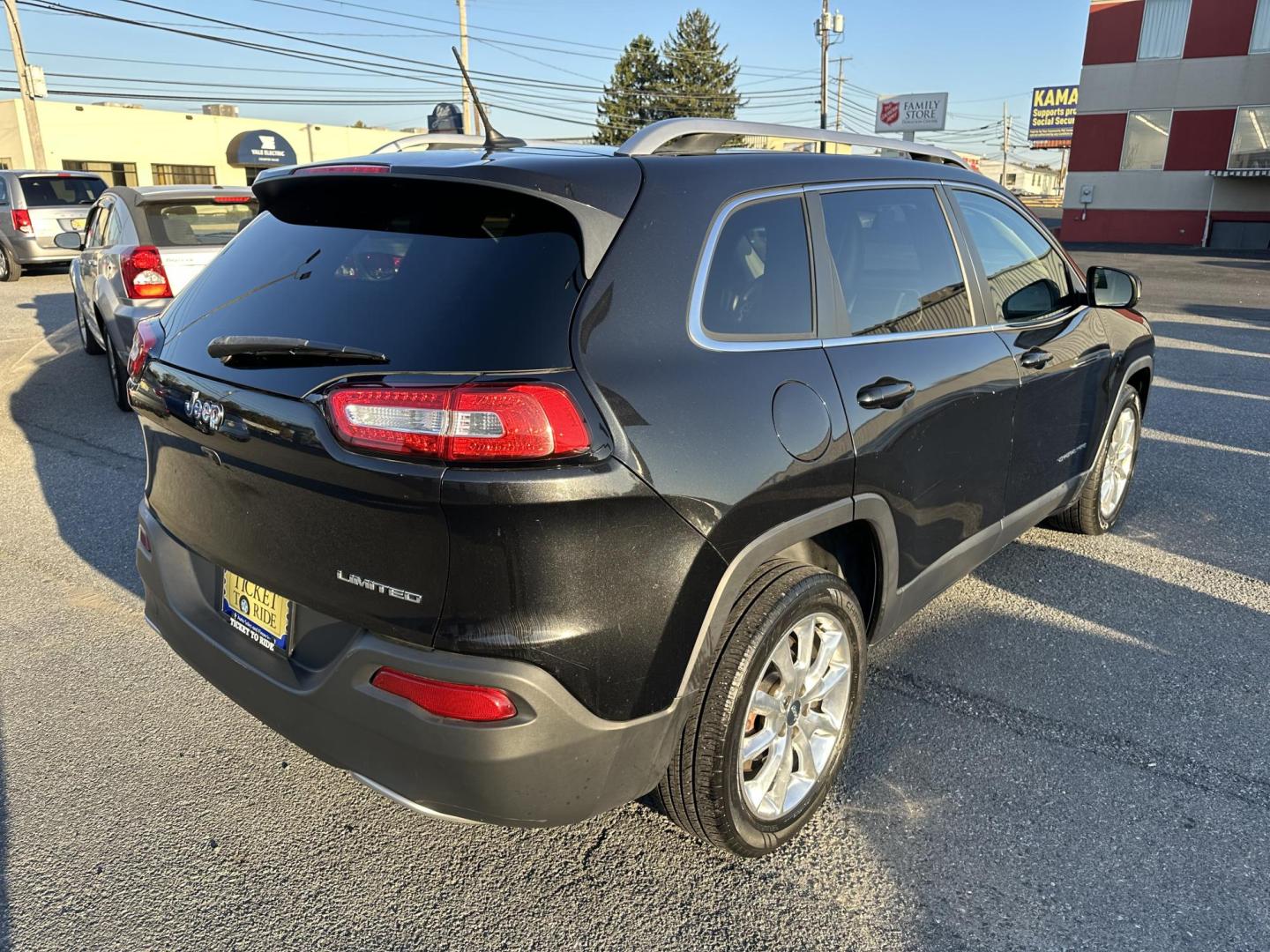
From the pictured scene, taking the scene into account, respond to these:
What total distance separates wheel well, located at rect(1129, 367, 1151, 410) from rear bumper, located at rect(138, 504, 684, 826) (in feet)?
12.2

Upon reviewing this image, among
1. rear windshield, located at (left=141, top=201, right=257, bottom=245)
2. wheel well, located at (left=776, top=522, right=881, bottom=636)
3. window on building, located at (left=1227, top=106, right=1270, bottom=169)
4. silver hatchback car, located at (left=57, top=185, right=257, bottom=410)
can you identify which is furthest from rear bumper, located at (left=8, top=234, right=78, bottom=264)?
window on building, located at (left=1227, top=106, right=1270, bottom=169)

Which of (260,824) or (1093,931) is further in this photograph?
(260,824)

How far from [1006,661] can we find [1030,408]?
3.20ft

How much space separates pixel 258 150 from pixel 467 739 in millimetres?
49264

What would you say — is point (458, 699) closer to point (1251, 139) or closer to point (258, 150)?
point (1251, 139)

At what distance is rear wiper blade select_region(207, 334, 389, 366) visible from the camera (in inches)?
82.9

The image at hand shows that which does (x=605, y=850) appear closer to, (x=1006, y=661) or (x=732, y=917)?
(x=732, y=917)

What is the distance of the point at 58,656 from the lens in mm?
3676

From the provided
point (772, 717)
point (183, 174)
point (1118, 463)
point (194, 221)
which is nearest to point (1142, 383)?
point (1118, 463)

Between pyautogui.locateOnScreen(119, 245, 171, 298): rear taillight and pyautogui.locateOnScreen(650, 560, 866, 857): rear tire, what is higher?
pyautogui.locateOnScreen(119, 245, 171, 298): rear taillight

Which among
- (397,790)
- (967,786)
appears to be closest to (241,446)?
(397,790)

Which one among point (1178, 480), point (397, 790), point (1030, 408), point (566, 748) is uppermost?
point (1030, 408)

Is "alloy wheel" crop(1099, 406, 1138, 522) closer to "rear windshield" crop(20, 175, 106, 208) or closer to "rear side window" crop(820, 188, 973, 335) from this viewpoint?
"rear side window" crop(820, 188, 973, 335)

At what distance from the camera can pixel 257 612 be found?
242 cm
